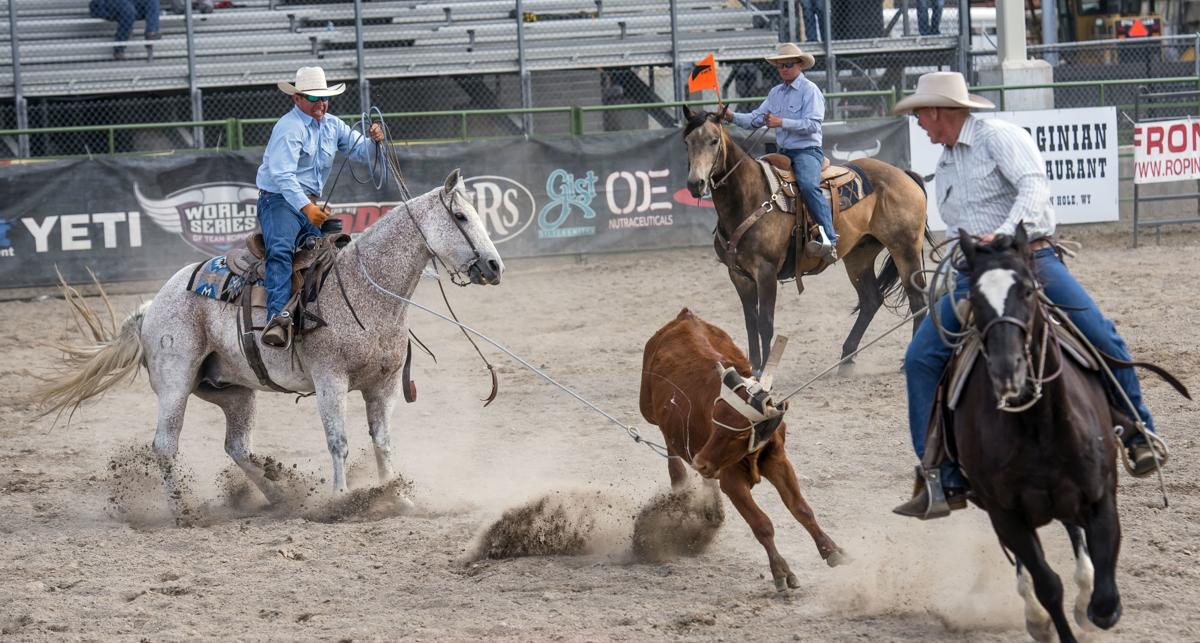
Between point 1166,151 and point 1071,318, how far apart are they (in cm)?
1249

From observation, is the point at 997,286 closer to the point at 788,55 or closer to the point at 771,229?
the point at 771,229

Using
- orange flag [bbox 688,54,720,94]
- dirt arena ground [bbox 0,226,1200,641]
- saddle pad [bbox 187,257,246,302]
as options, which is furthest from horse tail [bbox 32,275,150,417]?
orange flag [bbox 688,54,720,94]

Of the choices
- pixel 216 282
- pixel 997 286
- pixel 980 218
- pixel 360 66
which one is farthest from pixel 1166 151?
pixel 997 286

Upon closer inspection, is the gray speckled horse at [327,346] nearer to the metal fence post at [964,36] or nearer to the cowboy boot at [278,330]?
the cowboy boot at [278,330]

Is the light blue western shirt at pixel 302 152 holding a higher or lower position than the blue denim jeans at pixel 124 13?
lower

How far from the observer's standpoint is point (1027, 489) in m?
4.54

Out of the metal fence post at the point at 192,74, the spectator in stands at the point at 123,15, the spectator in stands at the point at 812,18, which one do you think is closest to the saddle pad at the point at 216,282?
the metal fence post at the point at 192,74

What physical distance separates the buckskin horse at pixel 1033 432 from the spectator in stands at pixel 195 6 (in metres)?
17.7

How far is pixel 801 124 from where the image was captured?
1038cm

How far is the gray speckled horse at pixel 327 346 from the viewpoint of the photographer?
23.9ft

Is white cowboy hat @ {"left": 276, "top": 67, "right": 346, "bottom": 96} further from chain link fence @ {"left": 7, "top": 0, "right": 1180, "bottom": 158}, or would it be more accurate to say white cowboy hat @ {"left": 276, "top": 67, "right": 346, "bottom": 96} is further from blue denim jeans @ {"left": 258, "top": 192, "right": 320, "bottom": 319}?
chain link fence @ {"left": 7, "top": 0, "right": 1180, "bottom": 158}

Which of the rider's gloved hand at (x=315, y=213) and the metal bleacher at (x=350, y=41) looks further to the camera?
the metal bleacher at (x=350, y=41)

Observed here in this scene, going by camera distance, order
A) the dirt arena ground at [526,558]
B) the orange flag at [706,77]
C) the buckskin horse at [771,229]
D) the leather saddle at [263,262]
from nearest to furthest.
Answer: the dirt arena ground at [526,558] → the leather saddle at [263,262] → the buckskin horse at [771,229] → the orange flag at [706,77]

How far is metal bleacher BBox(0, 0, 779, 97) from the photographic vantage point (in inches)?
740
